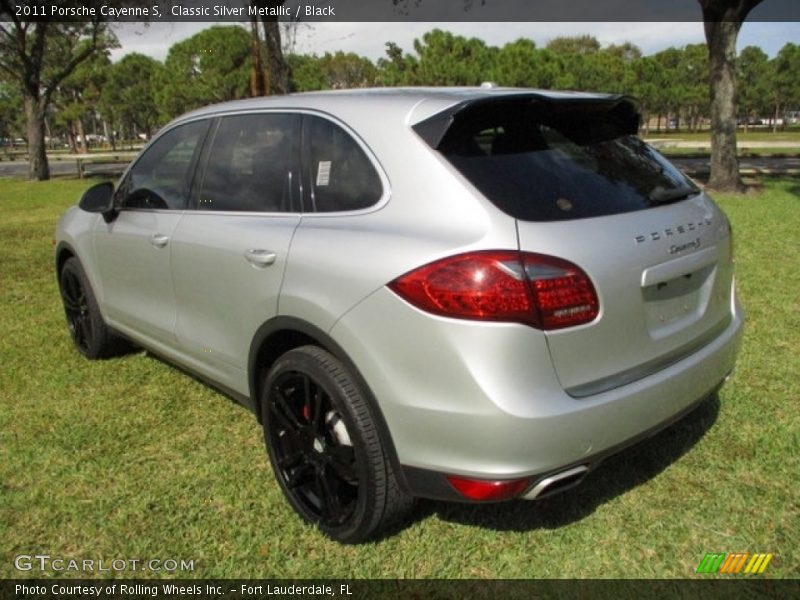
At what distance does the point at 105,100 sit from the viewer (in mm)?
60719

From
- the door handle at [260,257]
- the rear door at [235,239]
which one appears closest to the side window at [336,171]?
the rear door at [235,239]

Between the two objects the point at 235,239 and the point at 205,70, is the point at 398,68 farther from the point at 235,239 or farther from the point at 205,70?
the point at 235,239

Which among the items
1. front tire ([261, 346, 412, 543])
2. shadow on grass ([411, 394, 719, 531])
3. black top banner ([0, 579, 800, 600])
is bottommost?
black top banner ([0, 579, 800, 600])

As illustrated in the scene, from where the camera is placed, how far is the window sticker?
2.64 metres

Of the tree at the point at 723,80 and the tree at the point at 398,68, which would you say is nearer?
the tree at the point at 723,80

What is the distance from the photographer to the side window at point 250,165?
2.86 m

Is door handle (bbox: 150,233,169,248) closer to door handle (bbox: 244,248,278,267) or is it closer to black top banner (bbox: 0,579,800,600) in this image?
door handle (bbox: 244,248,278,267)

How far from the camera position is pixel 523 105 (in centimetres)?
246

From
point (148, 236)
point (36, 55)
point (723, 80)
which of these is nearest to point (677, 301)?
point (148, 236)

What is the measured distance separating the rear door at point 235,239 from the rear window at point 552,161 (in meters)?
0.79

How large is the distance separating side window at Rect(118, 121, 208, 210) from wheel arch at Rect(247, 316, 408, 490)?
3.36ft

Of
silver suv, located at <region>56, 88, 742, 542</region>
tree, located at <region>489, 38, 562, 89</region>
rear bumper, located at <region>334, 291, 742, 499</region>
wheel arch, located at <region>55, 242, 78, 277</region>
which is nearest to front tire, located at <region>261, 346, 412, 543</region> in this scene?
silver suv, located at <region>56, 88, 742, 542</region>

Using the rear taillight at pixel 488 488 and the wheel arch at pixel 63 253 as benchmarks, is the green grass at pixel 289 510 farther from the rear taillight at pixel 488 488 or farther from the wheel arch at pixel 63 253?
the wheel arch at pixel 63 253

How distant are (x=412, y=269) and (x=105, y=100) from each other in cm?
6694
